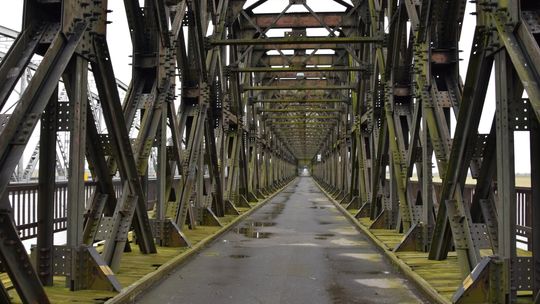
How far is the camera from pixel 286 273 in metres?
9.29

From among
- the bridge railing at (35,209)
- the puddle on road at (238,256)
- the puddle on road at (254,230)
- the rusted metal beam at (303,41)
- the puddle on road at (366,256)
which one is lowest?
the puddle on road at (254,230)

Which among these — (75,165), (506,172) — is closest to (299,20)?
(75,165)

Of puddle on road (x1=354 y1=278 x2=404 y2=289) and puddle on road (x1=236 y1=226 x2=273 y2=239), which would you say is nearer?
puddle on road (x1=354 y1=278 x2=404 y2=289)

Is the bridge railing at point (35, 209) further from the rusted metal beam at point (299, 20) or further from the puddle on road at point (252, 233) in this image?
the rusted metal beam at point (299, 20)

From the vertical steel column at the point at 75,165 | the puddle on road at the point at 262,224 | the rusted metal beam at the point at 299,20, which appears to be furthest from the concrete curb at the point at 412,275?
the rusted metal beam at the point at 299,20

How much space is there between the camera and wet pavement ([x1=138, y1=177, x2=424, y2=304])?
751cm

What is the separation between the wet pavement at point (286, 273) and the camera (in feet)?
24.6

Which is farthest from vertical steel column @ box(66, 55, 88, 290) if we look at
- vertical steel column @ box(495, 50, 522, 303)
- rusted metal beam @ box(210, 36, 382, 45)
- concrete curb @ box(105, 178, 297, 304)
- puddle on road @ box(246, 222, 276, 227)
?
puddle on road @ box(246, 222, 276, 227)

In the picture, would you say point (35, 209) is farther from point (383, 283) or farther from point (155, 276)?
point (383, 283)

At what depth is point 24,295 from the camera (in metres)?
5.52

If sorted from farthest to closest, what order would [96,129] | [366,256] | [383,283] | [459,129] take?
1. [366,256]
2. [383,283]
3. [96,129]
4. [459,129]

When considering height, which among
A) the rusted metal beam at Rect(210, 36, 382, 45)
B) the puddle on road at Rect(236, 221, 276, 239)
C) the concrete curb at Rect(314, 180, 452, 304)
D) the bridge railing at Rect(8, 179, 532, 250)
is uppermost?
the rusted metal beam at Rect(210, 36, 382, 45)

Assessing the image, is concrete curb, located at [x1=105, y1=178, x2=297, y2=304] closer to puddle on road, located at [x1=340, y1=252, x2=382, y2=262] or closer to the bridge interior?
the bridge interior

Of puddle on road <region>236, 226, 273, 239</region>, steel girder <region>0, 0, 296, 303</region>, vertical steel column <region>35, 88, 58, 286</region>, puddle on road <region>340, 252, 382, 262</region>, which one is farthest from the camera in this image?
puddle on road <region>236, 226, 273, 239</region>
